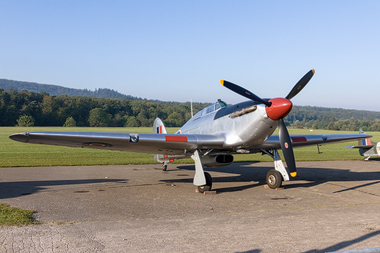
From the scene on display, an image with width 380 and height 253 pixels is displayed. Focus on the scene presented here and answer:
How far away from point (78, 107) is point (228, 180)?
106 m

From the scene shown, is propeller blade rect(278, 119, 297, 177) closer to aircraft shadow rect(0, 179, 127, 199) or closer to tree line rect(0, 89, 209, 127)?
aircraft shadow rect(0, 179, 127, 199)

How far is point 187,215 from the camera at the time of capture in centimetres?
691

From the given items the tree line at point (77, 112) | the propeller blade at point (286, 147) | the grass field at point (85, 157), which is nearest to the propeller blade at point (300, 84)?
the propeller blade at point (286, 147)

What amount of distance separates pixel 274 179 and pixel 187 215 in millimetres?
4552

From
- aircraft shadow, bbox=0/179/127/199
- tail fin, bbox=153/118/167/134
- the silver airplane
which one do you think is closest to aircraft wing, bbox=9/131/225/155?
the silver airplane

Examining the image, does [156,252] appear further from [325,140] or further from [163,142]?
[325,140]

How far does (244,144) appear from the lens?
9.67 meters

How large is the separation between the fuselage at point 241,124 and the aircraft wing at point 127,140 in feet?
1.26

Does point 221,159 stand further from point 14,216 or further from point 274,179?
point 14,216

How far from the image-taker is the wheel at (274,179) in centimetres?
1035

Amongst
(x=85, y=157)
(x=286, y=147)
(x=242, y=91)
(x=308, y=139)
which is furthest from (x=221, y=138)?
(x=85, y=157)

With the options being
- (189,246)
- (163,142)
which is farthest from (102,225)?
(163,142)

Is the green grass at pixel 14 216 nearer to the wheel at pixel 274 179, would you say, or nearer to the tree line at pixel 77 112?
the wheel at pixel 274 179

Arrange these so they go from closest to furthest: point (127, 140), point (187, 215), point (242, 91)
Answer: point (187, 215), point (242, 91), point (127, 140)
